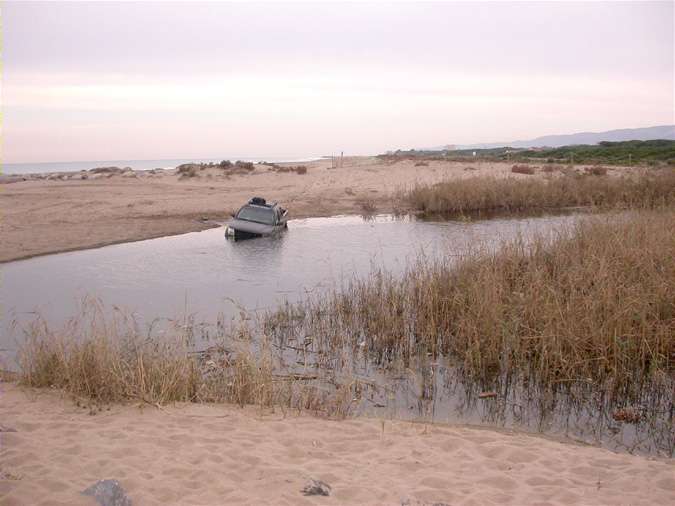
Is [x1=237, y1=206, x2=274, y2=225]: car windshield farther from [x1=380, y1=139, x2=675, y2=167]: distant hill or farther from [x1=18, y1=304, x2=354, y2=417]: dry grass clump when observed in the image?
[x1=380, y1=139, x2=675, y2=167]: distant hill

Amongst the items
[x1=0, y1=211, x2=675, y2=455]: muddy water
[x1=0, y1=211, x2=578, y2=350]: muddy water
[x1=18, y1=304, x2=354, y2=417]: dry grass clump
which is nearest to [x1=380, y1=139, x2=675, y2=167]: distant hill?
[x1=0, y1=211, x2=578, y2=350]: muddy water

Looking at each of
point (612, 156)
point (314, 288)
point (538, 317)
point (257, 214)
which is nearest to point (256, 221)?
point (257, 214)

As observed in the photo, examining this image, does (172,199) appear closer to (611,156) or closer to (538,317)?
(538,317)

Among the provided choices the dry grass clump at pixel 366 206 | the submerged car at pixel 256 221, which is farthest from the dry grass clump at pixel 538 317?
the dry grass clump at pixel 366 206

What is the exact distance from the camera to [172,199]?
28.1m

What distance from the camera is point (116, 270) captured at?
14.9 meters

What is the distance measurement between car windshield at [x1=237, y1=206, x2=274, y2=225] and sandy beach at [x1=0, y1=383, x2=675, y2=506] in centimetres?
1386

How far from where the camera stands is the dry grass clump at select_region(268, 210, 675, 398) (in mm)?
7211

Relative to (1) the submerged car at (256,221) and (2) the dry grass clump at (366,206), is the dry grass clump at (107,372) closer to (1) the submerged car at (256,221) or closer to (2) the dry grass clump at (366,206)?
(1) the submerged car at (256,221)

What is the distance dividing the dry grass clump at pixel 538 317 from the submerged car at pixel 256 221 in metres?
8.73

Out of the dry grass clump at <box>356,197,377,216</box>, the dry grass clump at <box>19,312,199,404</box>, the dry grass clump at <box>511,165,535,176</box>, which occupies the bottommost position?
the dry grass clump at <box>19,312,199,404</box>

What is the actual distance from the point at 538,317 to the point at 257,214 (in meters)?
13.5

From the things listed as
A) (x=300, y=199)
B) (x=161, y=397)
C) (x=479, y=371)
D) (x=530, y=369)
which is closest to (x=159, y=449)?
(x=161, y=397)

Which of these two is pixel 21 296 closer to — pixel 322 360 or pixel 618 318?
pixel 322 360
